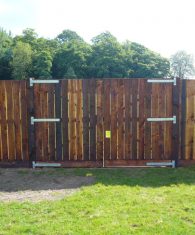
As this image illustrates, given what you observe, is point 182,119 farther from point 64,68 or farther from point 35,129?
point 64,68

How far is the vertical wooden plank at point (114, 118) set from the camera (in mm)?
6453

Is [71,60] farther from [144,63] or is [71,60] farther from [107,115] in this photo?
[107,115]

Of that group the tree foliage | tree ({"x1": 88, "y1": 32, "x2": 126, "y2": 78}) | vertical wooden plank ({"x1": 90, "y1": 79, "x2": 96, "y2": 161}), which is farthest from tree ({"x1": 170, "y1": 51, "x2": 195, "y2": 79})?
vertical wooden plank ({"x1": 90, "y1": 79, "x2": 96, "y2": 161})

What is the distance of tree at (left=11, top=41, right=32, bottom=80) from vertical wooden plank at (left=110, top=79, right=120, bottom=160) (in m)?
42.0

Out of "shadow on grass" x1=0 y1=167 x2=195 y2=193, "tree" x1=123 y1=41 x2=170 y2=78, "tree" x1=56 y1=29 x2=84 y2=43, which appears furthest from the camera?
"tree" x1=56 y1=29 x2=84 y2=43

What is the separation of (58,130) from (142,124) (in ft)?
5.30

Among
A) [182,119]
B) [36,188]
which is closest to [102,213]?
[36,188]

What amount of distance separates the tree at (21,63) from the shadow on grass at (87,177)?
42.2 metres

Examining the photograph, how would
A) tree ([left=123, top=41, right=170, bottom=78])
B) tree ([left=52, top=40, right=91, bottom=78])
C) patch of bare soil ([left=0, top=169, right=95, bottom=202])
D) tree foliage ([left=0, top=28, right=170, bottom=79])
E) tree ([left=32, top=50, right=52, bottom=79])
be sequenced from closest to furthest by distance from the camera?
patch of bare soil ([left=0, top=169, right=95, bottom=202]) → tree ([left=32, top=50, right=52, bottom=79]) → tree foliage ([left=0, top=28, right=170, bottom=79]) → tree ([left=52, top=40, right=91, bottom=78]) → tree ([left=123, top=41, right=170, bottom=78])

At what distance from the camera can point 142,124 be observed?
6523mm

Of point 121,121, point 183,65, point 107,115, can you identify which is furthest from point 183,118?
point 183,65

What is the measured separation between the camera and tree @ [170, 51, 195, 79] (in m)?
64.2

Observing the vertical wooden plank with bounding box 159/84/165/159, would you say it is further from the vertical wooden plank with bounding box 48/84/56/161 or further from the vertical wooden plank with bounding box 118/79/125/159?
the vertical wooden plank with bounding box 48/84/56/161

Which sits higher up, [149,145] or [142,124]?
[142,124]
